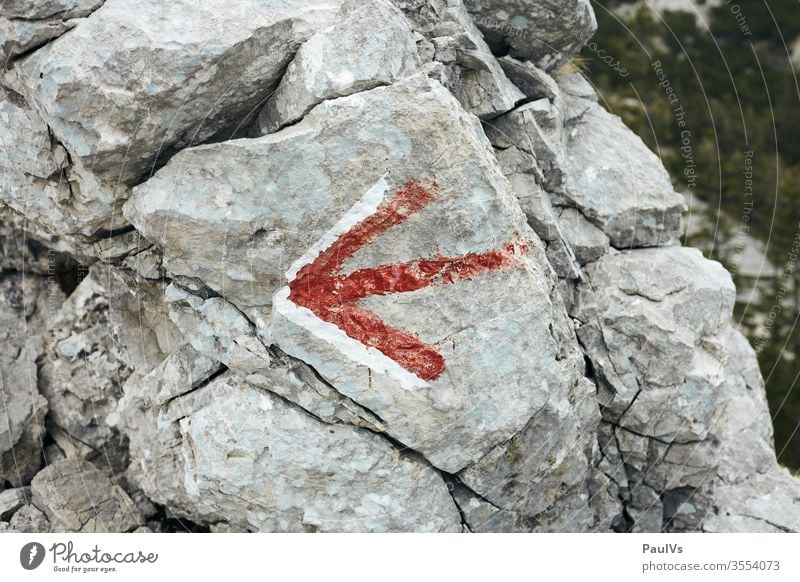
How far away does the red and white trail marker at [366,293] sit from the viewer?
6609 mm

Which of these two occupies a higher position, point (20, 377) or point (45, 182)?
point (45, 182)

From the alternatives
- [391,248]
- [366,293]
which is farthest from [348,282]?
[391,248]

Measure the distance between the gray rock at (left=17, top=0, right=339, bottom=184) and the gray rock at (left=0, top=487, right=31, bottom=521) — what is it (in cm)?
452

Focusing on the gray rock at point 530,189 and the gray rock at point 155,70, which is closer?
the gray rock at point 155,70

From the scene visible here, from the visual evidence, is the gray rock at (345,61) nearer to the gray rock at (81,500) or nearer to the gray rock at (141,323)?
the gray rock at (141,323)

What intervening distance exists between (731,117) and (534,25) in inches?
920

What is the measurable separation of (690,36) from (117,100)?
97.9ft

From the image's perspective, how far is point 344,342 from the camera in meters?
6.70

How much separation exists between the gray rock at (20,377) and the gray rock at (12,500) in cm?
20

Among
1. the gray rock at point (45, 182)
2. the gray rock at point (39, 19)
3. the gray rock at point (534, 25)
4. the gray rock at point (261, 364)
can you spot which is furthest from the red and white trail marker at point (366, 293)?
the gray rock at point (534, 25)

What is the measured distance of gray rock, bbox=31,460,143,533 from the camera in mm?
8375

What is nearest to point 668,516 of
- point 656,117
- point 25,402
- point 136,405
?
point 136,405

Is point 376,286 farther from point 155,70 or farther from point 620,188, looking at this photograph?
point 620,188
